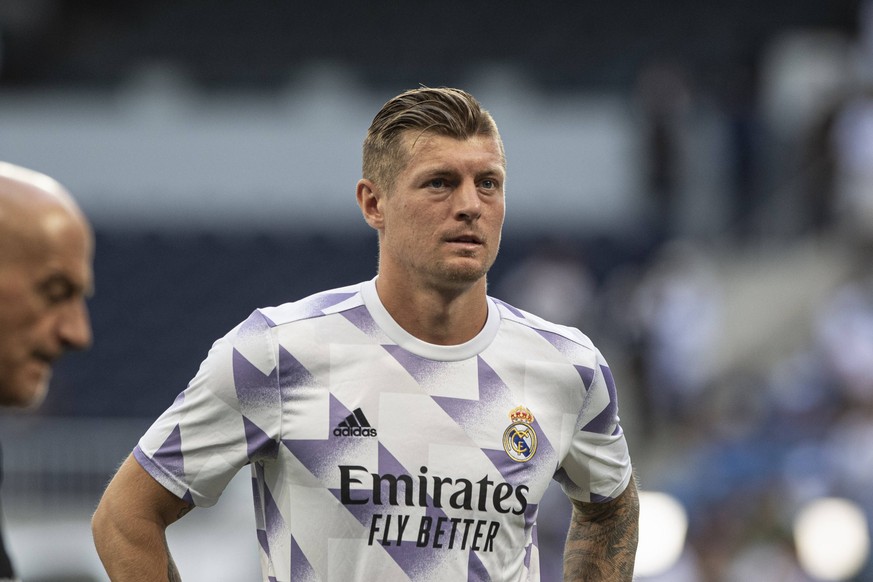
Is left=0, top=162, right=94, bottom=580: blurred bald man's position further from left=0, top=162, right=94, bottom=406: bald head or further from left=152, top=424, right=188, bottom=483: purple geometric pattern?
left=152, top=424, right=188, bottom=483: purple geometric pattern

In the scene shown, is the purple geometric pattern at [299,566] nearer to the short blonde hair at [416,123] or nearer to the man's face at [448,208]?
the man's face at [448,208]

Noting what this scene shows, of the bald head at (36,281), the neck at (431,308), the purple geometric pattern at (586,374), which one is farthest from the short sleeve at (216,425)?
the bald head at (36,281)

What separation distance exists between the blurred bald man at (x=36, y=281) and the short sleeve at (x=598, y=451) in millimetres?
1820

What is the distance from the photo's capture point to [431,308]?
11.6 feet

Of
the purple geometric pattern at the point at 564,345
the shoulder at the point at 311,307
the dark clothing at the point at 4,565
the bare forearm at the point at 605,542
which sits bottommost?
the bare forearm at the point at 605,542

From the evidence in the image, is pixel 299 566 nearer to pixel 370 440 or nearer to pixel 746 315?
pixel 370 440

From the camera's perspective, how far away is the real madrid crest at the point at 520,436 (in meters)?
3.50

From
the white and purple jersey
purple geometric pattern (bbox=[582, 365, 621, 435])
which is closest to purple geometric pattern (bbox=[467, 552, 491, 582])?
the white and purple jersey

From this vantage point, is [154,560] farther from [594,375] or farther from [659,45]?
[659,45]

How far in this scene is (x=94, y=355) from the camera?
53.2 ft

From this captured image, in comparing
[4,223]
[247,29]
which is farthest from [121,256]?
[4,223]

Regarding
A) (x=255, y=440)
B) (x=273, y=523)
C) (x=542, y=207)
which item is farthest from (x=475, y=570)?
(x=542, y=207)

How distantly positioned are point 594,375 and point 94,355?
43.4ft

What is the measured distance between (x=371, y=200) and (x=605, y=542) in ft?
3.53
